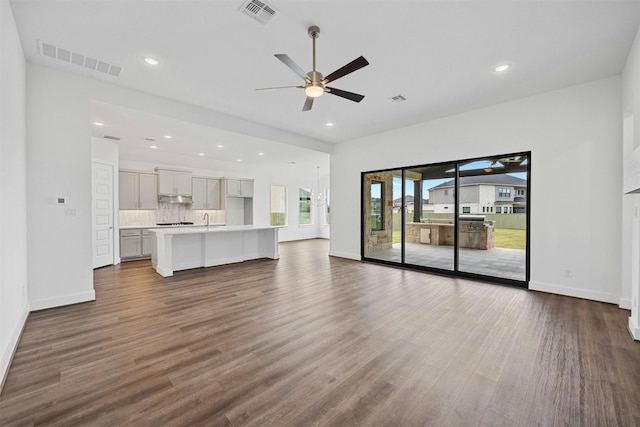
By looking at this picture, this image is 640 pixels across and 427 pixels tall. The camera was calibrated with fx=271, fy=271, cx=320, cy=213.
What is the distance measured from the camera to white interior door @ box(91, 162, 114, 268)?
5.83 meters

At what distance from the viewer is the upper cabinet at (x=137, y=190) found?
7121mm

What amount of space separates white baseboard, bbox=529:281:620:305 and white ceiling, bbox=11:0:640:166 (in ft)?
9.71

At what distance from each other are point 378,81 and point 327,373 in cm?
358

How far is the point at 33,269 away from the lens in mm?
3320

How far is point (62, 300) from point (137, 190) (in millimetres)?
4525

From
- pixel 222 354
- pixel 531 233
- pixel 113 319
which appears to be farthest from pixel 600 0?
pixel 113 319

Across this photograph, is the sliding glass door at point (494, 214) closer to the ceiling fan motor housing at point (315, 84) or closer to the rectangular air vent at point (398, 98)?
the rectangular air vent at point (398, 98)

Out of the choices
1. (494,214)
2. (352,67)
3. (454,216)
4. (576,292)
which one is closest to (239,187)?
(454,216)

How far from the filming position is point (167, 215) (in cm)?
826

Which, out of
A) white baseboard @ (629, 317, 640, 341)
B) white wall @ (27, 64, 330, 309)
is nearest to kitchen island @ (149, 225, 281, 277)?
white wall @ (27, 64, 330, 309)

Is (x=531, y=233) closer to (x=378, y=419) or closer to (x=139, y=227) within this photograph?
(x=378, y=419)

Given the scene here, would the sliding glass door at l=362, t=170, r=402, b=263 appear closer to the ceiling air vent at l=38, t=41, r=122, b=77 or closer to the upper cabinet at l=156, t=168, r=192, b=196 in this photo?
the ceiling air vent at l=38, t=41, r=122, b=77

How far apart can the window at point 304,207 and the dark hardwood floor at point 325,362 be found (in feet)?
26.3

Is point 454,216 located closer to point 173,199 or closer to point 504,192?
point 504,192
